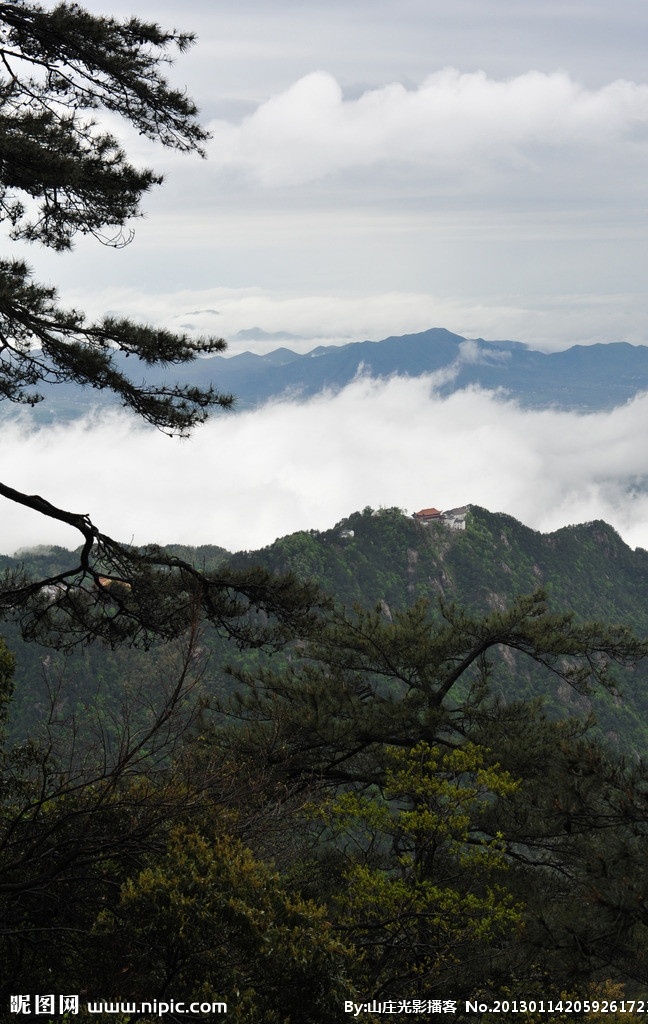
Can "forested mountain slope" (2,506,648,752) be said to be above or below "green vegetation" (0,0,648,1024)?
above

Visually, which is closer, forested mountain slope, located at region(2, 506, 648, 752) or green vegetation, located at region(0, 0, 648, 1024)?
green vegetation, located at region(0, 0, 648, 1024)

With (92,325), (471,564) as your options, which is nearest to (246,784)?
(92,325)

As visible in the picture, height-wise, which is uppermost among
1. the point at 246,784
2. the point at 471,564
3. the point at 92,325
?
the point at 471,564

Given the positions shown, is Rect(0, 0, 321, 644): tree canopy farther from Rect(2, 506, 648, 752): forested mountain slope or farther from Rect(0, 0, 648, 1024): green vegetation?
Rect(2, 506, 648, 752): forested mountain slope

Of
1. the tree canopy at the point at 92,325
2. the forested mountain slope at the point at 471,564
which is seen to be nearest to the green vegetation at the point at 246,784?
the tree canopy at the point at 92,325

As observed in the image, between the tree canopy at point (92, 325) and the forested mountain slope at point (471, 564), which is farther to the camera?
the forested mountain slope at point (471, 564)

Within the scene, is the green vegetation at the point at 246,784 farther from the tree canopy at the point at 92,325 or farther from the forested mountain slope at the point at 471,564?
the forested mountain slope at the point at 471,564

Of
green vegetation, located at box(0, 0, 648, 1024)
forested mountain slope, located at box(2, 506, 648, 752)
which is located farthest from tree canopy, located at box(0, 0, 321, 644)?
forested mountain slope, located at box(2, 506, 648, 752)

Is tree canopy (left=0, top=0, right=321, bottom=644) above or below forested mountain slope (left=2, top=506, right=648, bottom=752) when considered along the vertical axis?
below

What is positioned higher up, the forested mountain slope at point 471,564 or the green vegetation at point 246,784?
the forested mountain slope at point 471,564

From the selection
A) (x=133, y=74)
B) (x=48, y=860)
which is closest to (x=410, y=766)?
(x=48, y=860)

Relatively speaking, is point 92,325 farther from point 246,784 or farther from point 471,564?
point 471,564

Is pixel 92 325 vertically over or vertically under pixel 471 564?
under

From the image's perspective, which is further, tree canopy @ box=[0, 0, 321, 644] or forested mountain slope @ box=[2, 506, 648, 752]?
forested mountain slope @ box=[2, 506, 648, 752]
